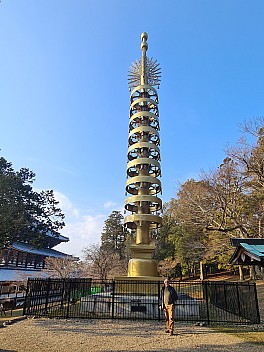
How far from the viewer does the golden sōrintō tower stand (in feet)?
64.6

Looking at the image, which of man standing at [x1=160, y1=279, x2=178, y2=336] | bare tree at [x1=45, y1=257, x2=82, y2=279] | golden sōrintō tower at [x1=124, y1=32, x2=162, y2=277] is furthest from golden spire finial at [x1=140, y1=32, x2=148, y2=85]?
man standing at [x1=160, y1=279, x2=178, y2=336]

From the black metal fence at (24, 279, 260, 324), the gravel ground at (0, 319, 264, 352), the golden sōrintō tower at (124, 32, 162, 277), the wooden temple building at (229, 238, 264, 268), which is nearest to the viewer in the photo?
the wooden temple building at (229, 238, 264, 268)

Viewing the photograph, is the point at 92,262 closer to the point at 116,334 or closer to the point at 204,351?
the point at 116,334

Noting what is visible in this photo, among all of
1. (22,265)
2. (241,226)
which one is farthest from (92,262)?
(241,226)

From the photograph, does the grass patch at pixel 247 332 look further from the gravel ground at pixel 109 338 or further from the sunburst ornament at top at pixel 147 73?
the sunburst ornament at top at pixel 147 73

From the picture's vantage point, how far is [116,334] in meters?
9.35

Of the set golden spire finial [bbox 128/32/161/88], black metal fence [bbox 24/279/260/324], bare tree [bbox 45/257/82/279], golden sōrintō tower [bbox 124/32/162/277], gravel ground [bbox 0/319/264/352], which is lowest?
gravel ground [bbox 0/319/264/352]

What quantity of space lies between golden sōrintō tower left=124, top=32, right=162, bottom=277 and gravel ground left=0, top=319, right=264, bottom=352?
8253 millimetres

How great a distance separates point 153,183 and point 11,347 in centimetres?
1553

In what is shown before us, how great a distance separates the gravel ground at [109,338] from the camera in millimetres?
7602

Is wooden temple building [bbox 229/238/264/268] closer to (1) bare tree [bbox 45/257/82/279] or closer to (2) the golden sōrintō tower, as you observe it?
(2) the golden sōrintō tower

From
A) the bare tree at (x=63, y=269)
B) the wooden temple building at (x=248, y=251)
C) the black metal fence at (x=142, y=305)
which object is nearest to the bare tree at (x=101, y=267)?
the bare tree at (x=63, y=269)

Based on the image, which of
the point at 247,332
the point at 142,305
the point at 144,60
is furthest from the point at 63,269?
the point at 144,60

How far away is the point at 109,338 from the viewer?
8.78 metres
